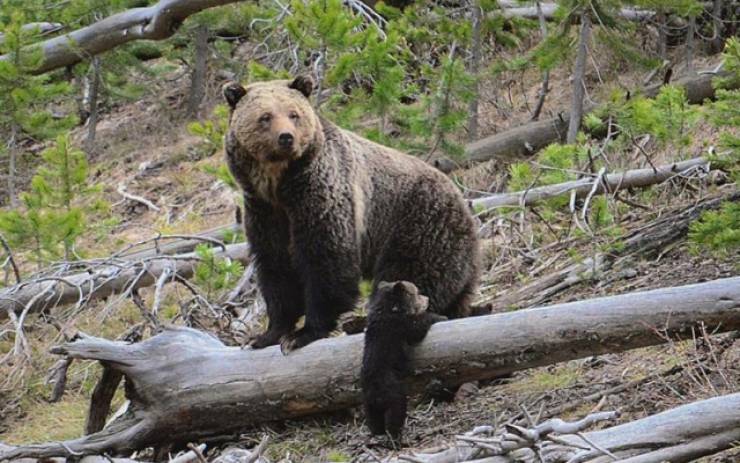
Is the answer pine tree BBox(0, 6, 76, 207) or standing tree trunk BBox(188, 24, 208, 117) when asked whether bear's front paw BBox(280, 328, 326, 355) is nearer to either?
pine tree BBox(0, 6, 76, 207)

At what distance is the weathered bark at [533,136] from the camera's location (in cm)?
1113

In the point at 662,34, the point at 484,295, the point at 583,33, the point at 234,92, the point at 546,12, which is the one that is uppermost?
the point at 234,92

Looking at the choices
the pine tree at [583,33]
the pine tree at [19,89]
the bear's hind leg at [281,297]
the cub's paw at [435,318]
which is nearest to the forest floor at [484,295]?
the cub's paw at [435,318]

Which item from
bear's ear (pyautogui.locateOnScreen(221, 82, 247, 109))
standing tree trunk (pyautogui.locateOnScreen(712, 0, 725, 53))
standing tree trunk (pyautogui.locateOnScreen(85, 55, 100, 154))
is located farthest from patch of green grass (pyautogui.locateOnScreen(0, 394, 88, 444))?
standing tree trunk (pyautogui.locateOnScreen(712, 0, 725, 53))

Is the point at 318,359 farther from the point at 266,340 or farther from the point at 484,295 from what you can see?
the point at 484,295

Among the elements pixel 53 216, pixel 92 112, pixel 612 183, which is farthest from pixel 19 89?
pixel 612 183

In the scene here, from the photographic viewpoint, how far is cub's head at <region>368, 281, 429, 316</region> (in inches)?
219

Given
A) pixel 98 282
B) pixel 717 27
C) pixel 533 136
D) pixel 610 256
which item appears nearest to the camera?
pixel 610 256

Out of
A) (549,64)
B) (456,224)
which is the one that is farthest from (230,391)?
(549,64)

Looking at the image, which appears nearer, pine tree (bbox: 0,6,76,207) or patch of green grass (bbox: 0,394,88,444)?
patch of green grass (bbox: 0,394,88,444)

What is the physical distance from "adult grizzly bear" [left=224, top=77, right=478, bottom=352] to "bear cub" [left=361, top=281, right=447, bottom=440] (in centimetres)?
63

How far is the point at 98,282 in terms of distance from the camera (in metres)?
8.62

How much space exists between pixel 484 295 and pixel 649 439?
13.2ft

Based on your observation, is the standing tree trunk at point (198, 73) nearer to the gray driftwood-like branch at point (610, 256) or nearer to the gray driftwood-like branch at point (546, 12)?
the gray driftwood-like branch at point (546, 12)
